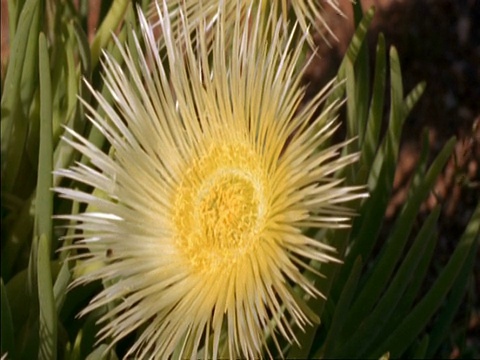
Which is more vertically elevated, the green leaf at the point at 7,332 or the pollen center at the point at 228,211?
the pollen center at the point at 228,211

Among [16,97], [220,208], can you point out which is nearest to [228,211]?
[220,208]

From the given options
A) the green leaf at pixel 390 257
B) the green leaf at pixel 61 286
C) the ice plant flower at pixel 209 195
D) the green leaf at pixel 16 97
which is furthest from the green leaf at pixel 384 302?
the green leaf at pixel 16 97

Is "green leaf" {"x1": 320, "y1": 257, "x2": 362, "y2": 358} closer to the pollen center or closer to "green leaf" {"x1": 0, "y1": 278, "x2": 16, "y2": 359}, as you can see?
the pollen center

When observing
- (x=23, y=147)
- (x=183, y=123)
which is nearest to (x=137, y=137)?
(x=183, y=123)

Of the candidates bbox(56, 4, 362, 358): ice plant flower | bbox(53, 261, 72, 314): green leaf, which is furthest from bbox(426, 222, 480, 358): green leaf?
bbox(53, 261, 72, 314): green leaf

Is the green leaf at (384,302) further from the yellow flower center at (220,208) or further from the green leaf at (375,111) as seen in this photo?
the yellow flower center at (220,208)

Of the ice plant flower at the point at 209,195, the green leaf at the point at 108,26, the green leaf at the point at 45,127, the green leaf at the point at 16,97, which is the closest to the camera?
the ice plant flower at the point at 209,195
